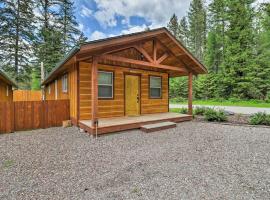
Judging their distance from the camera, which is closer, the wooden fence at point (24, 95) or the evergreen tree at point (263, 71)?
the wooden fence at point (24, 95)

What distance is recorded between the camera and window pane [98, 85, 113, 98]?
7180 mm

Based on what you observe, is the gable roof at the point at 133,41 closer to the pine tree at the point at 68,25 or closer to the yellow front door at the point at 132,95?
the yellow front door at the point at 132,95

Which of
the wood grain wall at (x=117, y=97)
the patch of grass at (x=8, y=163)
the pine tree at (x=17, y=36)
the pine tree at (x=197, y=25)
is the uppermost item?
the pine tree at (x=197, y=25)

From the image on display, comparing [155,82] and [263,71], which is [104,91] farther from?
[263,71]

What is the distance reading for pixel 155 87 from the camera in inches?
372

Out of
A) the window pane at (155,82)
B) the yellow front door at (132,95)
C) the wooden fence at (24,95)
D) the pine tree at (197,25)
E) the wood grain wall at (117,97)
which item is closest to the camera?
the wood grain wall at (117,97)

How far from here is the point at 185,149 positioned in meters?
4.39

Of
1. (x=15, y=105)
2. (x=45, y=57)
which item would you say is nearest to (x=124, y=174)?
(x=15, y=105)

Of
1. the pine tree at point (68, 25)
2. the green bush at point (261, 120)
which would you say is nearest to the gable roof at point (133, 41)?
the green bush at point (261, 120)

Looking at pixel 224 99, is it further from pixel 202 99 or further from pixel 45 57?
pixel 45 57

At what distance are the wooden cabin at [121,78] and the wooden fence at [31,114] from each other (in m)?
0.57

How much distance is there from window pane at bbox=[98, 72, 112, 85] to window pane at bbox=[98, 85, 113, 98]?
0.59 feet

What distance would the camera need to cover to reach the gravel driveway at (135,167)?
96.8 inches

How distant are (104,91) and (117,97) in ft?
2.38
